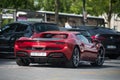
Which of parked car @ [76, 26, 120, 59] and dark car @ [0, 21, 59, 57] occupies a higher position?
dark car @ [0, 21, 59, 57]

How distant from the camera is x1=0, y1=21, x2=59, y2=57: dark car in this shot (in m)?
22.4

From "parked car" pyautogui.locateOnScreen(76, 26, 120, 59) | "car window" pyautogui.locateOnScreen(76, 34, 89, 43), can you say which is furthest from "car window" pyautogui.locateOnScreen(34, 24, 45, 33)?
"car window" pyautogui.locateOnScreen(76, 34, 89, 43)

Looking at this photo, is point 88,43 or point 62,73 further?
point 88,43

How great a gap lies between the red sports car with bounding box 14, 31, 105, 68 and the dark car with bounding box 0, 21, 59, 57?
14.0ft

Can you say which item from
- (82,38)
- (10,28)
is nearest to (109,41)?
(10,28)

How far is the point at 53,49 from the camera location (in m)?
17.2

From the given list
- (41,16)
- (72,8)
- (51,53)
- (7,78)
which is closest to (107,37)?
(51,53)

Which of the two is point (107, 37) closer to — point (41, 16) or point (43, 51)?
point (43, 51)

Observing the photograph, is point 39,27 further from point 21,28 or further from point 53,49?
point 53,49

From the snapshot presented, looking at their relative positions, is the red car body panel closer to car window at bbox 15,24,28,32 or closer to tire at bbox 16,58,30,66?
tire at bbox 16,58,30,66

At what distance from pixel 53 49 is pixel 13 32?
228 inches

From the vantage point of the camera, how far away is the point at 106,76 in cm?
1462

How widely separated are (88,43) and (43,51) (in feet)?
7.50

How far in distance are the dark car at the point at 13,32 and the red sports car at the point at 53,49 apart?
428cm
